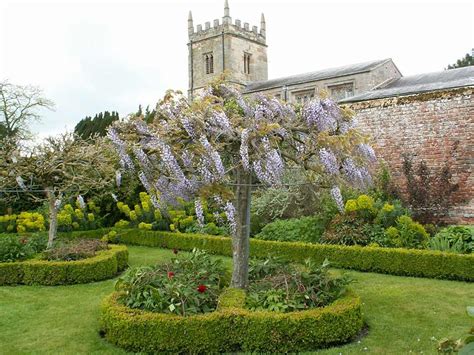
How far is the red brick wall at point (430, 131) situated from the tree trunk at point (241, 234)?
244 inches

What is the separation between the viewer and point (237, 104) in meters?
6.14

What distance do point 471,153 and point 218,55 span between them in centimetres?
2667

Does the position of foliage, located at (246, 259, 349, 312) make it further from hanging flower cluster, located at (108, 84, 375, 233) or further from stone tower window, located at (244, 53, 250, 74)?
stone tower window, located at (244, 53, 250, 74)

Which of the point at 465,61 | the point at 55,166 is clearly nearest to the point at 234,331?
the point at 55,166

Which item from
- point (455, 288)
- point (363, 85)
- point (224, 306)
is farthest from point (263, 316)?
point (363, 85)

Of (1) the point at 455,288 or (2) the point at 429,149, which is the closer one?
Answer: (1) the point at 455,288

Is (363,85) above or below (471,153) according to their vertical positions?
above

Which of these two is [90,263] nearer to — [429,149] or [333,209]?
[333,209]

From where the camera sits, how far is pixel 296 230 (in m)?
Result: 10.5

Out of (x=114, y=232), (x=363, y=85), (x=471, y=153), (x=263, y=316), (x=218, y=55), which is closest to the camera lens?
(x=263, y=316)

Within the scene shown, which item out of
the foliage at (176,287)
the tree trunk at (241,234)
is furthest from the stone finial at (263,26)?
the tree trunk at (241,234)

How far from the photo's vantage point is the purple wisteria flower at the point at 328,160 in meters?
5.33

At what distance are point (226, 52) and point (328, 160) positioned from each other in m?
31.2

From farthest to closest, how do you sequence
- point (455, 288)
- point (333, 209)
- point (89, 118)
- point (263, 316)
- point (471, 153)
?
1. point (89, 118)
2. point (471, 153)
3. point (333, 209)
4. point (455, 288)
5. point (263, 316)
